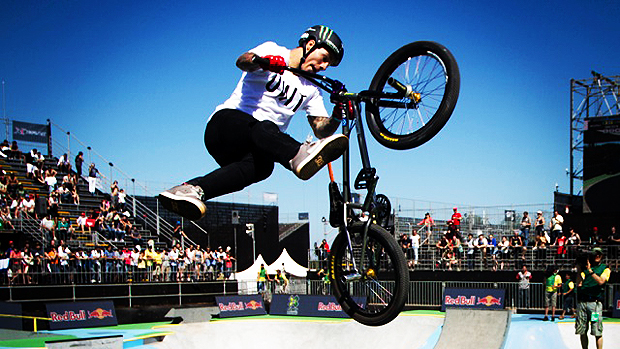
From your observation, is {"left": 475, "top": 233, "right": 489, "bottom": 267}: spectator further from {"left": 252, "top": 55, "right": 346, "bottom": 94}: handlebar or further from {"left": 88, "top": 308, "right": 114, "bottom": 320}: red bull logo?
{"left": 252, "top": 55, "right": 346, "bottom": 94}: handlebar

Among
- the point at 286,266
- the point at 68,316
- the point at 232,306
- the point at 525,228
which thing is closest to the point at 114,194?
the point at 232,306

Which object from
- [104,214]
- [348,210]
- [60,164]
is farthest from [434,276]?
[348,210]

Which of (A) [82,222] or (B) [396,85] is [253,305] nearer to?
(A) [82,222]

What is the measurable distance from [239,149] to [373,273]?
1.42 m

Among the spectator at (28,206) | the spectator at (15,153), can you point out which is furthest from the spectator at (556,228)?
the spectator at (15,153)

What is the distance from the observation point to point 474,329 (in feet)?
54.2

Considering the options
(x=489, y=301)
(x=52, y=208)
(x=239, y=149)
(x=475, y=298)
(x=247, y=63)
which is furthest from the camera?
(x=52, y=208)

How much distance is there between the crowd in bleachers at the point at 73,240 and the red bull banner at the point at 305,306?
9.61 ft

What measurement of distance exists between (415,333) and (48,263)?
38.4 feet

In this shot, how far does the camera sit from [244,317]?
24.3 m

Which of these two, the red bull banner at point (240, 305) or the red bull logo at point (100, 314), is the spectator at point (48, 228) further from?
the red bull banner at point (240, 305)

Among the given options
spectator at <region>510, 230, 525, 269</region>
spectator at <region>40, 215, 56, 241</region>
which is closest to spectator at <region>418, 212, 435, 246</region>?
spectator at <region>510, 230, 525, 269</region>

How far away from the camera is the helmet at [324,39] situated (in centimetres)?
533

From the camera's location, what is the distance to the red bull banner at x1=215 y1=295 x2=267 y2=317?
24156 mm
